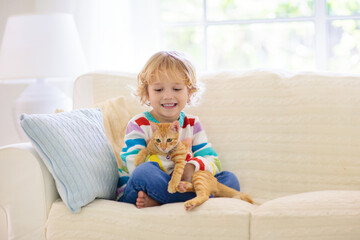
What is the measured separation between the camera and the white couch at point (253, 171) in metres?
1.29

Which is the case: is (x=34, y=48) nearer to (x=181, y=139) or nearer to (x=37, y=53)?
(x=37, y=53)

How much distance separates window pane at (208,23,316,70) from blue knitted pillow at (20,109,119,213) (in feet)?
5.62

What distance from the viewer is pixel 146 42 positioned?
116 inches

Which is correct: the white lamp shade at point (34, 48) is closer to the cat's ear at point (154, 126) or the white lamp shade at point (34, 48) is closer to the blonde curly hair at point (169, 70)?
the blonde curly hair at point (169, 70)

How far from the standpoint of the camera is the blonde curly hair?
1.57 meters

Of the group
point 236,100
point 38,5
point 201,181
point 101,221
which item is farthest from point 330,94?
point 38,5

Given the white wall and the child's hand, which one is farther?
the white wall

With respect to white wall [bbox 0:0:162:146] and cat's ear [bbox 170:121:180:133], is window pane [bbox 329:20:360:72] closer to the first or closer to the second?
white wall [bbox 0:0:162:146]

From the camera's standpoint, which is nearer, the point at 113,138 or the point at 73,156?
the point at 73,156

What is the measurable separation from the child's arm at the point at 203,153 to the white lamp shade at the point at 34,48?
1.01 meters

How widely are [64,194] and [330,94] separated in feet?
3.55

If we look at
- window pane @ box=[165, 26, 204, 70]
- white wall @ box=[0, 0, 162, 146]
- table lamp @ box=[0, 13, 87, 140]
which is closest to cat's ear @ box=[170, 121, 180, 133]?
table lamp @ box=[0, 13, 87, 140]

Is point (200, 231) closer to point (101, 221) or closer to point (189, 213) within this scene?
point (189, 213)

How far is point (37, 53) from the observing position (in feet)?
7.59
